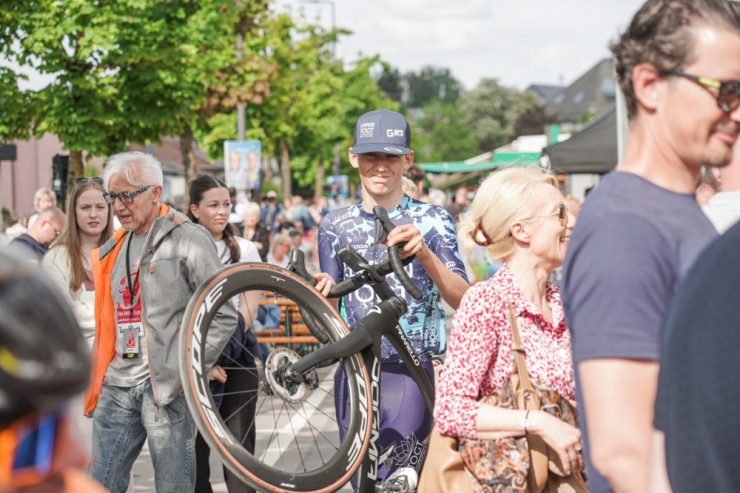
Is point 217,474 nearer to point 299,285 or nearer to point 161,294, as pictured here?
point 161,294

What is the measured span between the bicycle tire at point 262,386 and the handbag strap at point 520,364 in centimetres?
71

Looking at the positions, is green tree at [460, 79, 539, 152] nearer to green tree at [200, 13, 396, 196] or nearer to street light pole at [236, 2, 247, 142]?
green tree at [200, 13, 396, 196]

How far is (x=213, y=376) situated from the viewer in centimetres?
488

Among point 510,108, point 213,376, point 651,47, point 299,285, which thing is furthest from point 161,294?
point 510,108

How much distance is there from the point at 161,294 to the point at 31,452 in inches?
127

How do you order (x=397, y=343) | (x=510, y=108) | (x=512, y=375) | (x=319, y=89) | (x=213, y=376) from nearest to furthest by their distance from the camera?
(x=512, y=375)
(x=397, y=343)
(x=213, y=376)
(x=319, y=89)
(x=510, y=108)

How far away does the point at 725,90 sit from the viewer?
5.99 ft

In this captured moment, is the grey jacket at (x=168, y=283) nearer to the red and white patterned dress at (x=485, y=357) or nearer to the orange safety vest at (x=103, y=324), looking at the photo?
the orange safety vest at (x=103, y=324)

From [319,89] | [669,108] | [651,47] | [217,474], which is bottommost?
[217,474]

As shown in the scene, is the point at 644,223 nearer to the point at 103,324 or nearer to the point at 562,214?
the point at 562,214

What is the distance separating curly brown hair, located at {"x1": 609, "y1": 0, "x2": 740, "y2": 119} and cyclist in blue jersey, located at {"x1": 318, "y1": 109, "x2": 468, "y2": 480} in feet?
6.10

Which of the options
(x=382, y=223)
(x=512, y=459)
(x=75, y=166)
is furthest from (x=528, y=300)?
(x=75, y=166)

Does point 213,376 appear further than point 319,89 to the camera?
No

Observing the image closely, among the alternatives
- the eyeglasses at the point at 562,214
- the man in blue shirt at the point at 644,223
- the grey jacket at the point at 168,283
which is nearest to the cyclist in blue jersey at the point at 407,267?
the grey jacket at the point at 168,283
